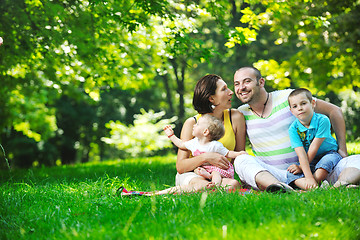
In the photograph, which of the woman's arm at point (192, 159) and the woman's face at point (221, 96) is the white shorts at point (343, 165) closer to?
the woman's arm at point (192, 159)

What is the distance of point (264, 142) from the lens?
14.8ft

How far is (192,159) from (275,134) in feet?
3.50

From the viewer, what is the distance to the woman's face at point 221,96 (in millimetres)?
4566

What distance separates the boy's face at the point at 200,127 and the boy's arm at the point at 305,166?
109 cm

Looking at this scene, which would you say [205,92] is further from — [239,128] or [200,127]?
[239,128]

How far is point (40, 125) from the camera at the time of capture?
20.1m

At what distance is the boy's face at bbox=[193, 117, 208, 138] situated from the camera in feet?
14.5

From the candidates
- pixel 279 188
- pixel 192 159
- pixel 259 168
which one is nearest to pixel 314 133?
pixel 259 168

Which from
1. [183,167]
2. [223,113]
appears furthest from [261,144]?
[183,167]

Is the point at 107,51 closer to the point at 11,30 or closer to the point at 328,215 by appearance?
the point at 11,30

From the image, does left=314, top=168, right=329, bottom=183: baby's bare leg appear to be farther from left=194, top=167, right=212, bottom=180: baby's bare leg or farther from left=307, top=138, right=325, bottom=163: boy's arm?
left=194, top=167, right=212, bottom=180: baby's bare leg

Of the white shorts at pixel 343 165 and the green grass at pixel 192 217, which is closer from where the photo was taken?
the green grass at pixel 192 217

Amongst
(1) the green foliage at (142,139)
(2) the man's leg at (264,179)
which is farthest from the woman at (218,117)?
(1) the green foliage at (142,139)

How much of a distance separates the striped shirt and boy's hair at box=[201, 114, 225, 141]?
45 centimetres
